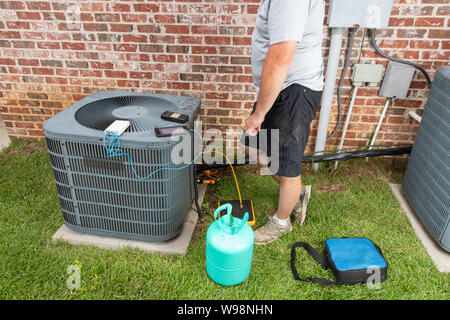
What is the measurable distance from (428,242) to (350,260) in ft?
2.22

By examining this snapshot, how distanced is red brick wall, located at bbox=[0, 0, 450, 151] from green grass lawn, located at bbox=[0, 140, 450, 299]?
0.70 m

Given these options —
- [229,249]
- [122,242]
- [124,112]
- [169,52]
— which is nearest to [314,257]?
[229,249]

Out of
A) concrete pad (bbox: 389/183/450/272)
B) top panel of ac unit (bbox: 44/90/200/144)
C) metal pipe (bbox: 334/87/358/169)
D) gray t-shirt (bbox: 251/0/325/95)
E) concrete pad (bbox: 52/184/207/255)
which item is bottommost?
concrete pad (bbox: 389/183/450/272)

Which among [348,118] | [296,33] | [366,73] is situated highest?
[296,33]

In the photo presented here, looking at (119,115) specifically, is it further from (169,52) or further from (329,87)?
(329,87)

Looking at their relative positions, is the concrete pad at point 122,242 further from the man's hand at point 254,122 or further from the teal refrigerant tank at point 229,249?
the man's hand at point 254,122

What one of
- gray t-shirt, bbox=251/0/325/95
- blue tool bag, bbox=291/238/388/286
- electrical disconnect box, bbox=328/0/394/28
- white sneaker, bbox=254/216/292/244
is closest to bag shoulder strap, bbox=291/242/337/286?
blue tool bag, bbox=291/238/388/286

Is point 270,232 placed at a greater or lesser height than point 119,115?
lesser

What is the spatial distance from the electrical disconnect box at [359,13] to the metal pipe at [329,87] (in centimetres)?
9

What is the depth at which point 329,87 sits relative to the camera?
2.58 metres

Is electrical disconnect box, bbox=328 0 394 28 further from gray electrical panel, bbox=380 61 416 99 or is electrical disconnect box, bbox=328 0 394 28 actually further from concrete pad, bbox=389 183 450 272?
concrete pad, bbox=389 183 450 272

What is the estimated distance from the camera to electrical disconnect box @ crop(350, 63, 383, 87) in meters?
2.57

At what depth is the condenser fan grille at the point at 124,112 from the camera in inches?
73.4
